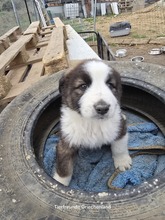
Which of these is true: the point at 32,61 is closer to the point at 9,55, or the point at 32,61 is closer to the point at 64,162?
the point at 9,55

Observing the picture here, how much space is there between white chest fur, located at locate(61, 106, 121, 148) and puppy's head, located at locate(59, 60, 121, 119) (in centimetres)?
13

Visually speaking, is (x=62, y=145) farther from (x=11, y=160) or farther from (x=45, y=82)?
(x=45, y=82)

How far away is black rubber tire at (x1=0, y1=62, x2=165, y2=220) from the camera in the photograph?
1.21 metres

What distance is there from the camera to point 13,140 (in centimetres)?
172

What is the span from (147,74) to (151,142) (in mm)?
648

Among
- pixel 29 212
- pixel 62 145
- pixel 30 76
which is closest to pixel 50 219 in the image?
pixel 29 212

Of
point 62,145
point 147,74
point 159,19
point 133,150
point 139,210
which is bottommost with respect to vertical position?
point 159,19

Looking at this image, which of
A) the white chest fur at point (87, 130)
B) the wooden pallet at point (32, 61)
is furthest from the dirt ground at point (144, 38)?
the white chest fur at point (87, 130)

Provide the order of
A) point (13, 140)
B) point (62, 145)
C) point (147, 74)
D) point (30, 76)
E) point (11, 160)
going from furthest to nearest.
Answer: point (30, 76) → point (147, 74) → point (62, 145) → point (13, 140) → point (11, 160)

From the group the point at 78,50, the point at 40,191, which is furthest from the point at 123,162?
the point at 78,50

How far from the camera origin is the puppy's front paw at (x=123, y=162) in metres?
A: 2.08

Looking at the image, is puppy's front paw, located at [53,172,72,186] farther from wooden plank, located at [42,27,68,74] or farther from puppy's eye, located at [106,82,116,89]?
wooden plank, located at [42,27,68,74]

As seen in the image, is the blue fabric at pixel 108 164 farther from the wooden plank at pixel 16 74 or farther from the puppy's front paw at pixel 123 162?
the wooden plank at pixel 16 74

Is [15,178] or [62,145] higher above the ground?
[15,178]
